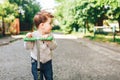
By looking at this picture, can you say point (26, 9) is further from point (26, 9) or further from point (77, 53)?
point (77, 53)

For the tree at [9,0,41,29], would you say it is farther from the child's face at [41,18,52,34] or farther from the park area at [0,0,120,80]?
the child's face at [41,18,52,34]

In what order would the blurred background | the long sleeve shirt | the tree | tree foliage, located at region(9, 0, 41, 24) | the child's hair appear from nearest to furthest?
the child's hair
the long sleeve shirt
the blurred background
tree foliage, located at region(9, 0, 41, 24)
the tree

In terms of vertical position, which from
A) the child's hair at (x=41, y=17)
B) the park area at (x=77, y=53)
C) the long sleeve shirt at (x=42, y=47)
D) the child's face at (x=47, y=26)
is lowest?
the park area at (x=77, y=53)

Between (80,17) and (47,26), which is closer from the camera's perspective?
(47,26)

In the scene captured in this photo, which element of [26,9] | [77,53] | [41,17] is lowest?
[77,53]

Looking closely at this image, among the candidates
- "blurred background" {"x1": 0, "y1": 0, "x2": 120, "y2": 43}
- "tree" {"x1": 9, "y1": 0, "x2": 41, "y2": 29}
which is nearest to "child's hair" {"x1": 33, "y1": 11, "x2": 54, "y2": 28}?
"blurred background" {"x1": 0, "y1": 0, "x2": 120, "y2": 43}

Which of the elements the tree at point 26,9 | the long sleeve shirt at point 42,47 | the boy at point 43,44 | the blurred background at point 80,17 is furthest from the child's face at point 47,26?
the tree at point 26,9

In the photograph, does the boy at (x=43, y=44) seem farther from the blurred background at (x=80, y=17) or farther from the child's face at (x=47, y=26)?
the blurred background at (x=80, y=17)

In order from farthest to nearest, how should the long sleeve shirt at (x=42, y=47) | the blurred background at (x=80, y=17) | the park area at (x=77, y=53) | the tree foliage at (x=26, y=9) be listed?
1. the tree foliage at (x=26, y=9)
2. the blurred background at (x=80, y=17)
3. the park area at (x=77, y=53)
4. the long sleeve shirt at (x=42, y=47)

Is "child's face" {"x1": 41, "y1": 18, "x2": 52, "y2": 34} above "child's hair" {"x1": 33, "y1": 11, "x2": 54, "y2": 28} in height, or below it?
below

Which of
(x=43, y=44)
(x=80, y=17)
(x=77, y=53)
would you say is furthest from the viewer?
(x=80, y=17)

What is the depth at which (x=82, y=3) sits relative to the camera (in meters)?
26.1

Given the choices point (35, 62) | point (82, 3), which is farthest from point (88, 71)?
point (82, 3)

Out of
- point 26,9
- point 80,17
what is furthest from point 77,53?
point 26,9
